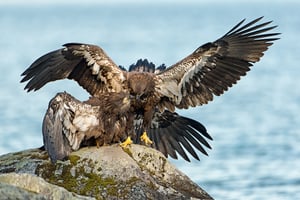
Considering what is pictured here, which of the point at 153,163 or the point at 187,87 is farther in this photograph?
the point at 187,87

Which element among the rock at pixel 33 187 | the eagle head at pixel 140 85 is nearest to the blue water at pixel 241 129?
the eagle head at pixel 140 85

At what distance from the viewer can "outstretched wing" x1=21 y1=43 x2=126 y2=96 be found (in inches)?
504

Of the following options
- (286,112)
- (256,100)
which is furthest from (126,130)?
(256,100)

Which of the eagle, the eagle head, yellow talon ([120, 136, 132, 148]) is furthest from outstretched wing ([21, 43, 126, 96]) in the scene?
yellow talon ([120, 136, 132, 148])

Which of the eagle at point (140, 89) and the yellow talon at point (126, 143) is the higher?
the eagle at point (140, 89)

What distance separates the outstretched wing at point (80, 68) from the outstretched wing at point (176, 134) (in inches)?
46.4

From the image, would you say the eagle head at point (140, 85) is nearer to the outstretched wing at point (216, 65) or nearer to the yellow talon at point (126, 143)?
the outstretched wing at point (216, 65)

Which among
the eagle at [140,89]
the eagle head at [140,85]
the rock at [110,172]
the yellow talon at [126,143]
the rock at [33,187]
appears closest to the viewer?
the rock at [33,187]

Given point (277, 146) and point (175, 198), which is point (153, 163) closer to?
point (175, 198)

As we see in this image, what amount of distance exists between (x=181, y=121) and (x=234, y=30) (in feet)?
4.54

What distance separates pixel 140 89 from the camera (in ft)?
41.9

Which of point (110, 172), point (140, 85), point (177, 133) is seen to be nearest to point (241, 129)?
point (177, 133)

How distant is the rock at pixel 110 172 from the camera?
1013 cm

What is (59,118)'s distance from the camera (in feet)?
37.0
